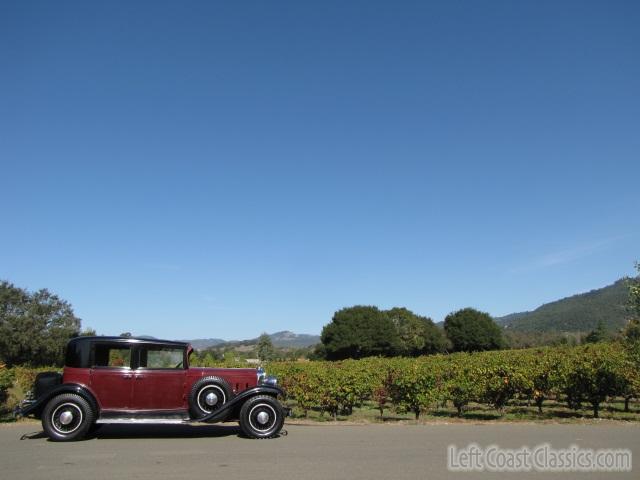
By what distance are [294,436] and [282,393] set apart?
0.81m

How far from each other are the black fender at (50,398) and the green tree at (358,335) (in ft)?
225

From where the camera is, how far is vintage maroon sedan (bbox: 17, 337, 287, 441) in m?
8.98

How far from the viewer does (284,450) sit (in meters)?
8.10

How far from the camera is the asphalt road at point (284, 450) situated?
6648 mm

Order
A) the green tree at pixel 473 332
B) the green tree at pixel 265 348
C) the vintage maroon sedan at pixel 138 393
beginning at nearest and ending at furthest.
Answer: the vintage maroon sedan at pixel 138 393 → the green tree at pixel 265 348 → the green tree at pixel 473 332

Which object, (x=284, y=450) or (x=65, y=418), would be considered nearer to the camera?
(x=284, y=450)

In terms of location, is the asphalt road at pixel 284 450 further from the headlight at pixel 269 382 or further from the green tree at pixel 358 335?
the green tree at pixel 358 335

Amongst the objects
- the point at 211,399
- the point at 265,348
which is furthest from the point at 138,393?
the point at 265,348

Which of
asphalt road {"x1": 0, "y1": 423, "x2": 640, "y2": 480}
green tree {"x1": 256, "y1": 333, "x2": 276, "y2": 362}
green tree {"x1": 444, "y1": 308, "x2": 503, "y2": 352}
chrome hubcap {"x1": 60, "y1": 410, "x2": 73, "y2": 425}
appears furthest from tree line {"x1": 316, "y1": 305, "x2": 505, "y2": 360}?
chrome hubcap {"x1": 60, "y1": 410, "x2": 73, "y2": 425}

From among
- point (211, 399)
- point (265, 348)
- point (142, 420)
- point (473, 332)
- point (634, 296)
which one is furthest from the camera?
point (473, 332)

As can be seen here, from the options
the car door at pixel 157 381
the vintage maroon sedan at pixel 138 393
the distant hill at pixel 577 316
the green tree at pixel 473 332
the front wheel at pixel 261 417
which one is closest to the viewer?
the vintage maroon sedan at pixel 138 393

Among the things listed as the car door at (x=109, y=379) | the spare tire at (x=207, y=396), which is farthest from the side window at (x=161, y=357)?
the spare tire at (x=207, y=396)

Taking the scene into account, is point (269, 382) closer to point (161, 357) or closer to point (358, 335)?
point (161, 357)

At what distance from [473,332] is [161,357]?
3131 inches
